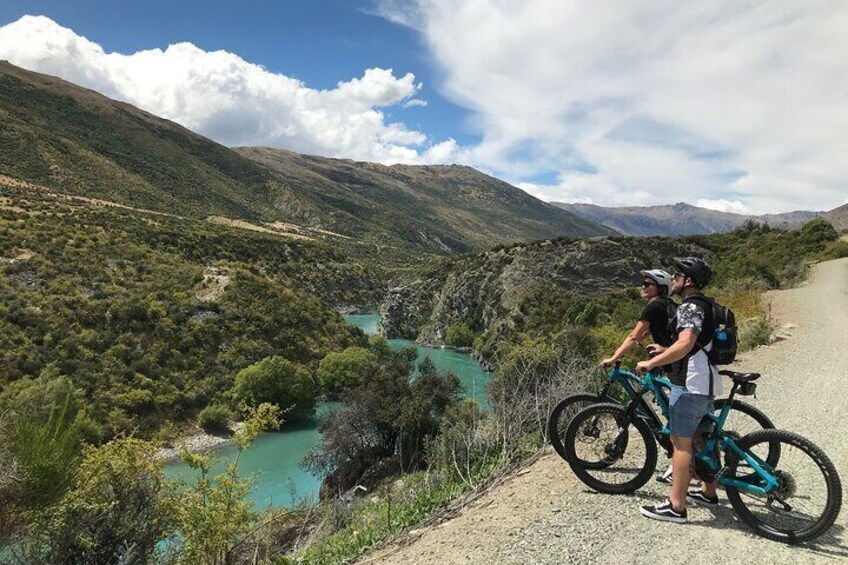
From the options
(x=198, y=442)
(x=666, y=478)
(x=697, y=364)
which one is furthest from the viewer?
(x=198, y=442)

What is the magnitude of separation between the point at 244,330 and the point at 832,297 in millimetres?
46201

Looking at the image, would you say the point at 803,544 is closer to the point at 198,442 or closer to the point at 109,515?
the point at 109,515

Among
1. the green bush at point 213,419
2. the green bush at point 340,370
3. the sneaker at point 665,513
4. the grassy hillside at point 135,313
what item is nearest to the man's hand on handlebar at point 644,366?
the sneaker at point 665,513

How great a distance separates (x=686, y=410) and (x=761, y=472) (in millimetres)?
845

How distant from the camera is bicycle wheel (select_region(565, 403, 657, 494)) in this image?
5.31m

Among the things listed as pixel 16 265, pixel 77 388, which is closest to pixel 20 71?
pixel 16 265

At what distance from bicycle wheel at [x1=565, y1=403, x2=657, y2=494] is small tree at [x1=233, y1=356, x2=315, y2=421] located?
39599mm

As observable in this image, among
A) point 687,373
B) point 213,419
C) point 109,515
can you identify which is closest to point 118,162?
point 213,419

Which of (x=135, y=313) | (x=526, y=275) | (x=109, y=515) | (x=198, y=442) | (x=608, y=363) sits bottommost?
(x=198, y=442)

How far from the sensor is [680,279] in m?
4.78

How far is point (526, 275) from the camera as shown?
77.1m

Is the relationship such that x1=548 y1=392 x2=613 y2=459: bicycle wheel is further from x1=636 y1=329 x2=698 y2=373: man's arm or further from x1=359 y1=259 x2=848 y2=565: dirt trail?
x1=636 y1=329 x2=698 y2=373: man's arm

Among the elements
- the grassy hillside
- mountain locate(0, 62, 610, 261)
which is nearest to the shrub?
the grassy hillside

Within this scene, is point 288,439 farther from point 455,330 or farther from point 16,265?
point 455,330
